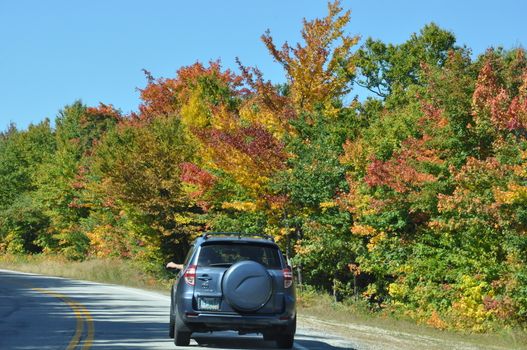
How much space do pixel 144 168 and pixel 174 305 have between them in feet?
98.6

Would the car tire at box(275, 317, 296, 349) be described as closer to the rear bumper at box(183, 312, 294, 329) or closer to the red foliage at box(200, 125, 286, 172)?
the rear bumper at box(183, 312, 294, 329)

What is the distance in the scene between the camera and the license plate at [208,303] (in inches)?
514

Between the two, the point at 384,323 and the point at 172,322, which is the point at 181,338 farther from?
the point at 384,323

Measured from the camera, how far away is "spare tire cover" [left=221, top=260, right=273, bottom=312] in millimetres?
12805

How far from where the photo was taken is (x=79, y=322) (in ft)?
61.2

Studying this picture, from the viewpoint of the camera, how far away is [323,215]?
31.2m

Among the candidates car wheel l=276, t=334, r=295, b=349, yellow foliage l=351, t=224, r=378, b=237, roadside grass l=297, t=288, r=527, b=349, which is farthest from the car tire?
yellow foliage l=351, t=224, r=378, b=237

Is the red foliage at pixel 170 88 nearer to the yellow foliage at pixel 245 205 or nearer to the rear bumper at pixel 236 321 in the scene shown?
the yellow foliage at pixel 245 205

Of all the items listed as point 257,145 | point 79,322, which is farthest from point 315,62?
point 79,322

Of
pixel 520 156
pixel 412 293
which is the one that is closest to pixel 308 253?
pixel 412 293

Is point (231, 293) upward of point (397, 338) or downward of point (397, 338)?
upward

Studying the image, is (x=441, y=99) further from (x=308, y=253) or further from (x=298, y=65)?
(x=298, y=65)

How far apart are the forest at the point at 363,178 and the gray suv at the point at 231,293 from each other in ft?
30.0

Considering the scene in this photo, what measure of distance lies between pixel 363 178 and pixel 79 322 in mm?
12202
